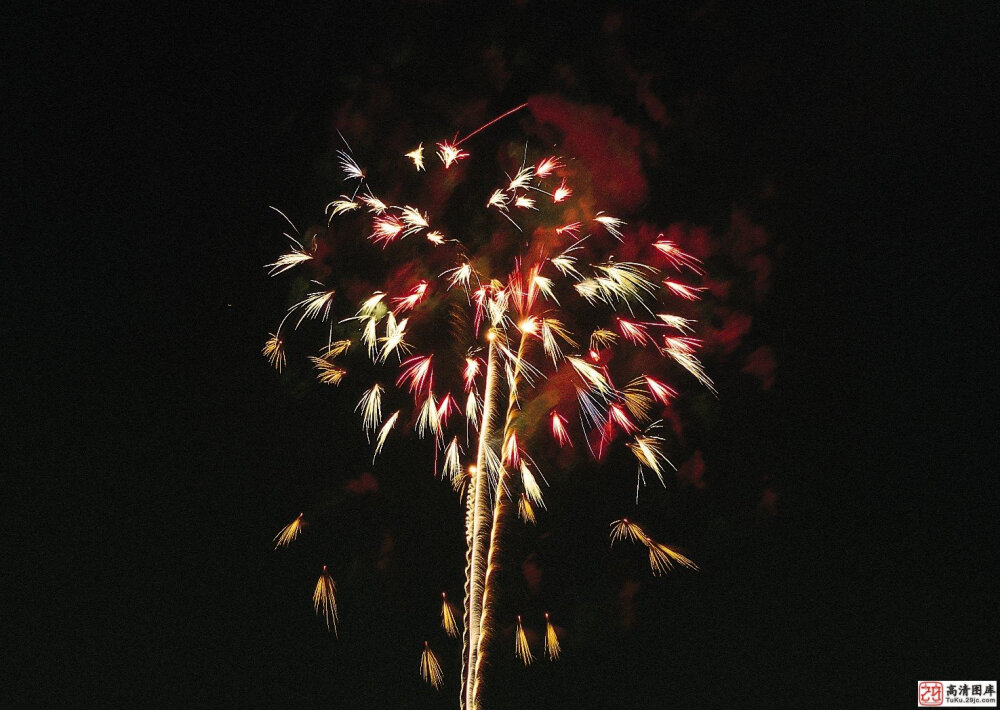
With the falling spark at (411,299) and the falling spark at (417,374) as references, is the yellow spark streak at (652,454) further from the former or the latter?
the falling spark at (411,299)

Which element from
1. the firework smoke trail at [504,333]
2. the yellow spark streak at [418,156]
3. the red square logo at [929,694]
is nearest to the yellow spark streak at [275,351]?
the firework smoke trail at [504,333]

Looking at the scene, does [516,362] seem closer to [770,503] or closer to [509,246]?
[509,246]

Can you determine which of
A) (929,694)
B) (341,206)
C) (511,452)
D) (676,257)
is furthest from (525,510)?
(929,694)

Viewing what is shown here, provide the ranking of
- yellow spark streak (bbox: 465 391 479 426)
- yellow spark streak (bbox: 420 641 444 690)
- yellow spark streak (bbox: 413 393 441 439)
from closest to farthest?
yellow spark streak (bbox: 465 391 479 426) → yellow spark streak (bbox: 413 393 441 439) → yellow spark streak (bbox: 420 641 444 690)

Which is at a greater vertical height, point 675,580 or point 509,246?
point 509,246

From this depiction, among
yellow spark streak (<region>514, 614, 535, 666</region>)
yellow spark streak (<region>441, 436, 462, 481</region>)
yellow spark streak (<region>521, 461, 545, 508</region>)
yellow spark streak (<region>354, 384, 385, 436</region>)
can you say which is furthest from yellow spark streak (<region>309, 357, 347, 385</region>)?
yellow spark streak (<region>514, 614, 535, 666</region>)

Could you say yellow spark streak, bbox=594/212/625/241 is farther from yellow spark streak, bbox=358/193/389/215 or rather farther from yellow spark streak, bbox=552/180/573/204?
yellow spark streak, bbox=358/193/389/215

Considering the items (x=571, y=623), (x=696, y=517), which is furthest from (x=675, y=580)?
(x=571, y=623)
